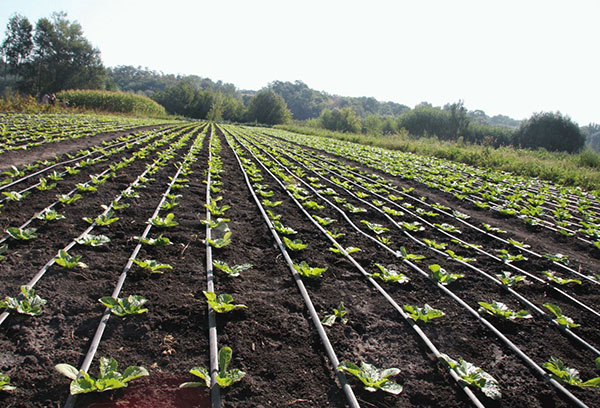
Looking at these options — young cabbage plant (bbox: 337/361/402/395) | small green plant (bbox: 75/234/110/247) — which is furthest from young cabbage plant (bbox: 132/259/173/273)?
young cabbage plant (bbox: 337/361/402/395)

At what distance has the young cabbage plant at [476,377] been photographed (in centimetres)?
188

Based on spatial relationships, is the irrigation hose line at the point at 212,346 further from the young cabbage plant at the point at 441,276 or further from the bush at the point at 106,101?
the bush at the point at 106,101

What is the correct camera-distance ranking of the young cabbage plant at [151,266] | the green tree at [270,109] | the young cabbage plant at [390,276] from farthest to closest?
the green tree at [270,109], the young cabbage plant at [390,276], the young cabbage plant at [151,266]

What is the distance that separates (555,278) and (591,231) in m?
2.68

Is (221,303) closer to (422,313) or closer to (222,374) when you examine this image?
(222,374)

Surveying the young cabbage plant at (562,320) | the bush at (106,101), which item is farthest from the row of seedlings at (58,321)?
the bush at (106,101)

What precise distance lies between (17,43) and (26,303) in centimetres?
6656

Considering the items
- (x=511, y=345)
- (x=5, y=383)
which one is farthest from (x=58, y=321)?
(x=511, y=345)

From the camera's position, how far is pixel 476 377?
6.36ft

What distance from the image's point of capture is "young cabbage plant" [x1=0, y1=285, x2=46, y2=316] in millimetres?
2090

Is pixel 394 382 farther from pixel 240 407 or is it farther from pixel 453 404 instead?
pixel 240 407

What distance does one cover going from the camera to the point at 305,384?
1843 mm

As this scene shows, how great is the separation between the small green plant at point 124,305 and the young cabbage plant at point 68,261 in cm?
68

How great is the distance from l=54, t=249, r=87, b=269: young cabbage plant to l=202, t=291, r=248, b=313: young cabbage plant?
116 cm
